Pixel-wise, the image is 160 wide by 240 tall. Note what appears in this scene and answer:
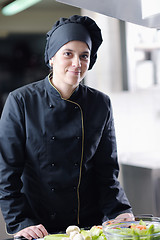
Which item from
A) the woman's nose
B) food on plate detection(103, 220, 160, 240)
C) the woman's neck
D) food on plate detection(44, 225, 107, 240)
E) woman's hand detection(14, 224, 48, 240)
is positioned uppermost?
the woman's nose

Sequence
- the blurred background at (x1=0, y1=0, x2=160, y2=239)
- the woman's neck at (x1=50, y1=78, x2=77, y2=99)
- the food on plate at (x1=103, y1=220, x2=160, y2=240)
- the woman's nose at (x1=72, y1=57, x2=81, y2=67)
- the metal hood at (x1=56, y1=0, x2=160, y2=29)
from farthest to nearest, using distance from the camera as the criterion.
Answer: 1. the blurred background at (x1=0, y1=0, x2=160, y2=239)
2. the woman's neck at (x1=50, y1=78, x2=77, y2=99)
3. the woman's nose at (x1=72, y1=57, x2=81, y2=67)
4. the metal hood at (x1=56, y1=0, x2=160, y2=29)
5. the food on plate at (x1=103, y1=220, x2=160, y2=240)

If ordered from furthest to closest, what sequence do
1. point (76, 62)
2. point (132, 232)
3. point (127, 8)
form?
point (76, 62) → point (127, 8) → point (132, 232)

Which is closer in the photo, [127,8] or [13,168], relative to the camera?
[127,8]

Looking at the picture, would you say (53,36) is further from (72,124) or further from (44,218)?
(44,218)

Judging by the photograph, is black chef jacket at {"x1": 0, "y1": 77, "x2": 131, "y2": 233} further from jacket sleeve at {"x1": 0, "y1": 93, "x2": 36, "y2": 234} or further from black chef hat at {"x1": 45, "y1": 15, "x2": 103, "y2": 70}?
black chef hat at {"x1": 45, "y1": 15, "x2": 103, "y2": 70}

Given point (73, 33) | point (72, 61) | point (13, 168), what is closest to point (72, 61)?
point (72, 61)

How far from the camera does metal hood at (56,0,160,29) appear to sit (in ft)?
3.95

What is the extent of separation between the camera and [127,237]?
1071 mm

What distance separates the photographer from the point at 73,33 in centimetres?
156

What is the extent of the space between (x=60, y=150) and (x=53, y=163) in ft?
0.20

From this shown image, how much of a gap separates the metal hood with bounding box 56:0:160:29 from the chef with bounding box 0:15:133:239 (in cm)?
30

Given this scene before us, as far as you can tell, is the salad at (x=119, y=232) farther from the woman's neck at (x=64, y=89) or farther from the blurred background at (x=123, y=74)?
the blurred background at (x=123, y=74)

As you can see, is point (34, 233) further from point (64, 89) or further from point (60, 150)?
point (64, 89)

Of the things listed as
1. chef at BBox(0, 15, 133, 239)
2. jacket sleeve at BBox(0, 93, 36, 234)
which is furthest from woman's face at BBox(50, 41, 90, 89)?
jacket sleeve at BBox(0, 93, 36, 234)
